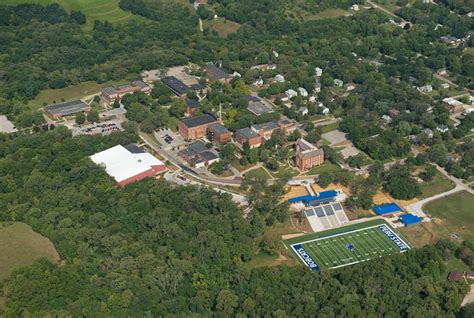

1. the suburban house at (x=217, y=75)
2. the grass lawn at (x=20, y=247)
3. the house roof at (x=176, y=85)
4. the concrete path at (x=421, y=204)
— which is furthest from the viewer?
the suburban house at (x=217, y=75)

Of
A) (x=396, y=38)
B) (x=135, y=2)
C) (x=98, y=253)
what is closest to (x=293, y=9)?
(x=396, y=38)

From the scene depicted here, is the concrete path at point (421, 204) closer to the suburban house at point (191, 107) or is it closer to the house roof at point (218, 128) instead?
the house roof at point (218, 128)

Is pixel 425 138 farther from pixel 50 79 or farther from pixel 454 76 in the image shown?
pixel 50 79

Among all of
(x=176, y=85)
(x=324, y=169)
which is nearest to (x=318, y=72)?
(x=176, y=85)

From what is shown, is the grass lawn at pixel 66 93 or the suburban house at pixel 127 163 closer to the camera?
the suburban house at pixel 127 163

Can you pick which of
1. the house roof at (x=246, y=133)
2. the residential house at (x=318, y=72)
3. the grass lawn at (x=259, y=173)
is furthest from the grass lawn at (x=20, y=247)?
the residential house at (x=318, y=72)

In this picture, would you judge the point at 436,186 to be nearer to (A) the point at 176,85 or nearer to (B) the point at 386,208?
(B) the point at 386,208
